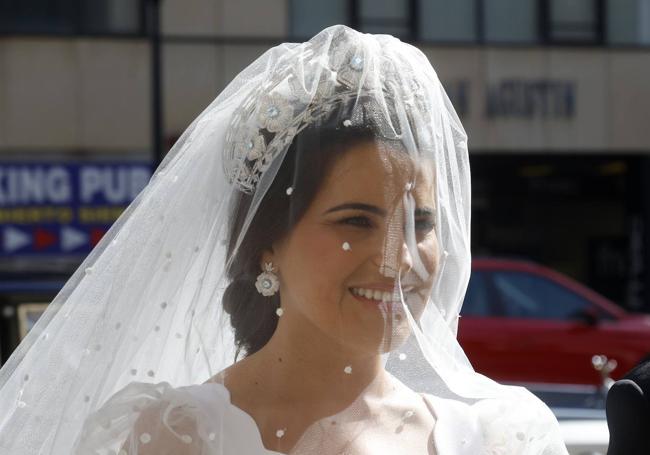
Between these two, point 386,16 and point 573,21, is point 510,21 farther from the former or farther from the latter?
point 386,16

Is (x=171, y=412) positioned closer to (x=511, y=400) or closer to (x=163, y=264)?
(x=163, y=264)

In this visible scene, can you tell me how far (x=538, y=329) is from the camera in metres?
8.82

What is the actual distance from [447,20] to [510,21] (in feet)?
3.00

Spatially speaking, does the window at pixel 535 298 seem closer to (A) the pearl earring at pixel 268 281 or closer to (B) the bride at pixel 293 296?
(B) the bride at pixel 293 296

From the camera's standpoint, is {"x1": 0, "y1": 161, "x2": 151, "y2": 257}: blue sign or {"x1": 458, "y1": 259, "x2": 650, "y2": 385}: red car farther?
{"x1": 0, "y1": 161, "x2": 151, "y2": 257}: blue sign

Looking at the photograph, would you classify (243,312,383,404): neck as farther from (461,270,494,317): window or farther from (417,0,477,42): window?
(417,0,477,42): window

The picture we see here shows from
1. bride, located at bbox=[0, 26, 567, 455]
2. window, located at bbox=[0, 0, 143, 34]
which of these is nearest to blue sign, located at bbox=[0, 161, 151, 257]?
window, located at bbox=[0, 0, 143, 34]

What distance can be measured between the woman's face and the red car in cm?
672

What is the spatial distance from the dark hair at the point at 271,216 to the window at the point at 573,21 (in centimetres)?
1583

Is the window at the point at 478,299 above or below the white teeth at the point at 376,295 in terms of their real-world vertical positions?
below

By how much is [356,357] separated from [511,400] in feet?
0.89

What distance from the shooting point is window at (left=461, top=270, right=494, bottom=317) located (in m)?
8.83

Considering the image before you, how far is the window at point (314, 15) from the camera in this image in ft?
53.9

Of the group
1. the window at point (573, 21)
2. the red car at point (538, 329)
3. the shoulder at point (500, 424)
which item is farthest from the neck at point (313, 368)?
the window at point (573, 21)
